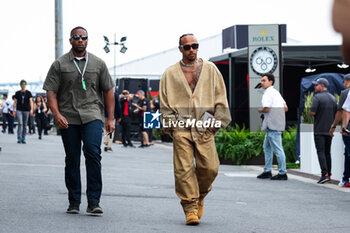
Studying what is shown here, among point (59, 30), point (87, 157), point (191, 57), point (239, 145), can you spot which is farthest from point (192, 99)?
point (59, 30)

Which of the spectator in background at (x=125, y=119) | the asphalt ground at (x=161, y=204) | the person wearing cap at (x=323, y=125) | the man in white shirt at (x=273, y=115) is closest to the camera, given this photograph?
the asphalt ground at (x=161, y=204)

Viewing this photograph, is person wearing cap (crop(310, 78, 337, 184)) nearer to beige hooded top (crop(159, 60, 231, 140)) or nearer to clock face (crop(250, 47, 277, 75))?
clock face (crop(250, 47, 277, 75))

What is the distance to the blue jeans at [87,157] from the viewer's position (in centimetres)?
632

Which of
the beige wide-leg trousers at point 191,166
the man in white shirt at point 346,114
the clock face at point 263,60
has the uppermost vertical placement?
the clock face at point 263,60

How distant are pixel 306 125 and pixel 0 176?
20.4 feet

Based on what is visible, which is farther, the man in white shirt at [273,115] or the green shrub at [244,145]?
the green shrub at [244,145]

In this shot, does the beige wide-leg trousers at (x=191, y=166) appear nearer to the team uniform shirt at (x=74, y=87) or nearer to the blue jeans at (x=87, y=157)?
the blue jeans at (x=87, y=157)

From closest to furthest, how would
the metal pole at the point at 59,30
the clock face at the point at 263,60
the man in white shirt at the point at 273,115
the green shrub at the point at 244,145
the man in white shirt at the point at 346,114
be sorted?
the man in white shirt at the point at 346,114
the man in white shirt at the point at 273,115
the green shrub at the point at 244,145
the clock face at the point at 263,60
the metal pole at the point at 59,30

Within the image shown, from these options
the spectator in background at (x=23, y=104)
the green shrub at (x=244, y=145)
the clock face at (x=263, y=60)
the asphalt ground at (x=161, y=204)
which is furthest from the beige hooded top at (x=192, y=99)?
the spectator in background at (x=23, y=104)

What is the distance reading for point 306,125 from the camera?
13.2m

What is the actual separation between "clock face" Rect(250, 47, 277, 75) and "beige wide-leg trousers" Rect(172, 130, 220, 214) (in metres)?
10.0

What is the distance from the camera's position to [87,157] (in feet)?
20.9

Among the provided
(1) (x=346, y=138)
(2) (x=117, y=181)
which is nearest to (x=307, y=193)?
(1) (x=346, y=138)

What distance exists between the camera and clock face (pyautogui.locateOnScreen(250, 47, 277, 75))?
1583 centimetres
